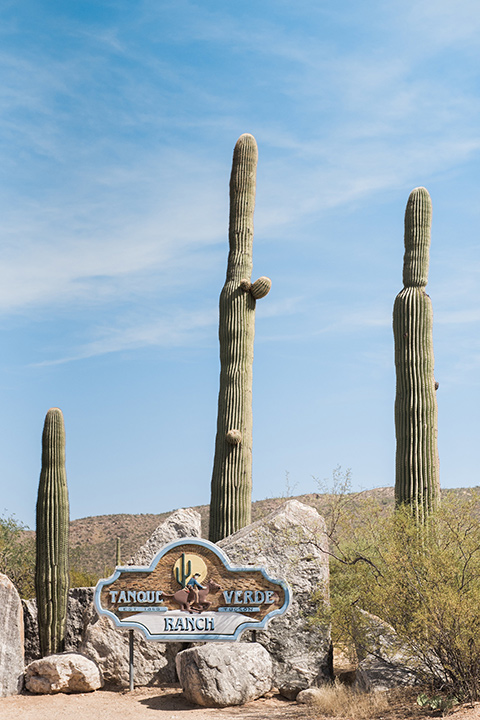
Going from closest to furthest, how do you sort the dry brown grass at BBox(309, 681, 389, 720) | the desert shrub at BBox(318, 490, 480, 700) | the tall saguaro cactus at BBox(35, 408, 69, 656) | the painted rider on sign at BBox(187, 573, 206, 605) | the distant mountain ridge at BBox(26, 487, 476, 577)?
1. the desert shrub at BBox(318, 490, 480, 700)
2. the dry brown grass at BBox(309, 681, 389, 720)
3. the painted rider on sign at BBox(187, 573, 206, 605)
4. the tall saguaro cactus at BBox(35, 408, 69, 656)
5. the distant mountain ridge at BBox(26, 487, 476, 577)

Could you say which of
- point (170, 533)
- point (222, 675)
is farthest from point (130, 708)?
point (170, 533)

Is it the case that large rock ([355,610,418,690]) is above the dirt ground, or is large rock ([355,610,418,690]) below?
above

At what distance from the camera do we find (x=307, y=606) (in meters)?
12.8

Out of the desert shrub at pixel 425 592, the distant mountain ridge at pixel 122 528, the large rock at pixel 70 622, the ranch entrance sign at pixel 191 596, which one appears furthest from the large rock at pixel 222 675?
the distant mountain ridge at pixel 122 528

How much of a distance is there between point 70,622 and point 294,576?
4287mm

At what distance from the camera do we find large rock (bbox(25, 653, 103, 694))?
12609mm

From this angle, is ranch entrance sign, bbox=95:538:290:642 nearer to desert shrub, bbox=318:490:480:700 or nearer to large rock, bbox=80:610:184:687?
large rock, bbox=80:610:184:687

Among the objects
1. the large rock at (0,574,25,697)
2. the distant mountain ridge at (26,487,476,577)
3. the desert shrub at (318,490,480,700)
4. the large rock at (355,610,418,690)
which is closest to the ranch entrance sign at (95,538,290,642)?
the desert shrub at (318,490,480,700)

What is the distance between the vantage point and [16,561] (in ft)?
68.2

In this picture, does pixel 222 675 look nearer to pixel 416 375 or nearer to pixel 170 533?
pixel 170 533

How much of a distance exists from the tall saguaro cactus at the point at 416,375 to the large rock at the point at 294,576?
2906 millimetres

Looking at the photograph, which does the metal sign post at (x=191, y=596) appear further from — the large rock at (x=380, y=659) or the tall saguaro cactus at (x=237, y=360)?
the tall saguaro cactus at (x=237, y=360)

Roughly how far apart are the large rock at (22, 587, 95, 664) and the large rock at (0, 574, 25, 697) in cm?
145

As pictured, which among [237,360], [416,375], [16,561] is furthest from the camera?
[16,561]
